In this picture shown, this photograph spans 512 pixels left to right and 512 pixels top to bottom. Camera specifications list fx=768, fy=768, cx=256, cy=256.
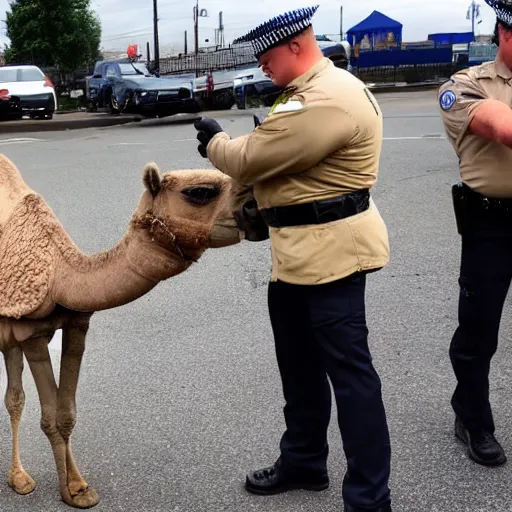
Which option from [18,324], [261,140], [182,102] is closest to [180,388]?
[18,324]

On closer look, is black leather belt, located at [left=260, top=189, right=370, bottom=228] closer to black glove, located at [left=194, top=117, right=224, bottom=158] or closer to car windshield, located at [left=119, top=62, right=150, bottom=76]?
black glove, located at [left=194, top=117, right=224, bottom=158]

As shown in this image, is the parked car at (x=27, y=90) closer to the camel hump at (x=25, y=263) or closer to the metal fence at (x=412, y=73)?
the metal fence at (x=412, y=73)

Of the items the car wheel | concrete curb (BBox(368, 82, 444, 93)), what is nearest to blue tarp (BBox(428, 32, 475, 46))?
concrete curb (BBox(368, 82, 444, 93))

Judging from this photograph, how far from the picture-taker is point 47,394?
3361mm

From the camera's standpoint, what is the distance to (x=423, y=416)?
4.10 m

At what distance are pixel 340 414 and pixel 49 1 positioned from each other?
3921cm

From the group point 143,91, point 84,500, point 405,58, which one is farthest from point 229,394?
point 405,58

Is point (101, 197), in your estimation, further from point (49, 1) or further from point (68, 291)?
point (49, 1)

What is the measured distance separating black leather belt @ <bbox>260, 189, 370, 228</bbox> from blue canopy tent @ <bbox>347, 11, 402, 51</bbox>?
36.4 metres

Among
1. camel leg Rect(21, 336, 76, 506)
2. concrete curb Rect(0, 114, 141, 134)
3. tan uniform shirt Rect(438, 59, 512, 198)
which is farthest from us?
concrete curb Rect(0, 114, 141, 134)

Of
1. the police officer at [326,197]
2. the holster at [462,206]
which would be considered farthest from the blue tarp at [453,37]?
the police officer at [326,197]

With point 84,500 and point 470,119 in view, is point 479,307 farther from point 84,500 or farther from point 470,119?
point 84,500

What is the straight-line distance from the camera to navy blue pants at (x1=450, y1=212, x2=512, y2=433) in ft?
10.9

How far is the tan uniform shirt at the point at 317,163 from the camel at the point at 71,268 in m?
0.18
